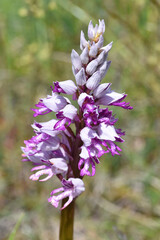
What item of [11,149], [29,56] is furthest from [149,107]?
[11,149]

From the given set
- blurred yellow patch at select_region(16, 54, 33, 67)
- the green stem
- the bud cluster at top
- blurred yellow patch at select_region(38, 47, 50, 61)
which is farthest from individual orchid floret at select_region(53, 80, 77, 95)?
blurred yellow patch at select_region(16, 54, 33, 67)

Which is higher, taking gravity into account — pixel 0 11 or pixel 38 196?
pixel 0 11

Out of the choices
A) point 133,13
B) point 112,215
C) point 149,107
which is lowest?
point 112,215

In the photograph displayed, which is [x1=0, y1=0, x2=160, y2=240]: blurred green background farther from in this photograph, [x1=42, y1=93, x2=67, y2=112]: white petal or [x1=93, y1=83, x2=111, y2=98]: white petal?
[x1=93, y1=83, x2=111, y2=98]: white petal

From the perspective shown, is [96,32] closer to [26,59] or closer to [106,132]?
[106,132]

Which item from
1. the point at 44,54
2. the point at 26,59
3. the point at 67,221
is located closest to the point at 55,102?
the point at 67,221

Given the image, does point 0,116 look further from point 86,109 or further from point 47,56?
point 86,109
